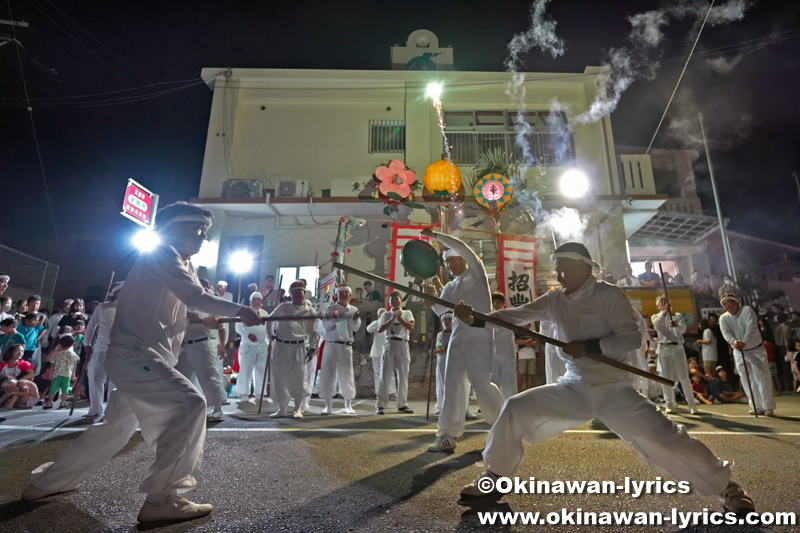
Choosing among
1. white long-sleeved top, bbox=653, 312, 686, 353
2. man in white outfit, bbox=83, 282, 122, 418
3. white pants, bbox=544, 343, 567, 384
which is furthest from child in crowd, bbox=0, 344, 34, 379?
white long-sleeved top, bbox=653, 312, 686, 353

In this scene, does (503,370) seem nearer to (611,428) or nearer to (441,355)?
(441,355)

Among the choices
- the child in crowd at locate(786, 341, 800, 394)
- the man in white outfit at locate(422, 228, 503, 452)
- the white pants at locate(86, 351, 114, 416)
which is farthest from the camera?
the child in crowd at locate(786, 341, 800, 394)

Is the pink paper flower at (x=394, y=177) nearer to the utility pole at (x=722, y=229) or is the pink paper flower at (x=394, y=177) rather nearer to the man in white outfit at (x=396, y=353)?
the man in white outfit at (x=396, y=353)

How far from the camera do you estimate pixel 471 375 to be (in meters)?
4.79

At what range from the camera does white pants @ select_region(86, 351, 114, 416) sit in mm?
7035

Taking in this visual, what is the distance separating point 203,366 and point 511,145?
518 inches

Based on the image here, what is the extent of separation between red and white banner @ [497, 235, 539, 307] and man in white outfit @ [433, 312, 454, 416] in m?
3.60

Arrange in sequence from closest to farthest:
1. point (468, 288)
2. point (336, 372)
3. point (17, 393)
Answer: point (468, 288)
point (17, 393)
point (336, 372)

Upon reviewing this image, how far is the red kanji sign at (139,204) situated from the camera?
13352 millimetres

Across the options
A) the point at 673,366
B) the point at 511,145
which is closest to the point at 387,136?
the point at 511,145

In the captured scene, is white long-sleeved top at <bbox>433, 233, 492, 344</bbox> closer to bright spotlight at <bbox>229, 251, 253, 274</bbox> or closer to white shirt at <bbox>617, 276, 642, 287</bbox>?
white shirt at <bbox>617, 276, 642, 287</bbox>

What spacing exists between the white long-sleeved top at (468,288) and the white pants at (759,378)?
5.93 m

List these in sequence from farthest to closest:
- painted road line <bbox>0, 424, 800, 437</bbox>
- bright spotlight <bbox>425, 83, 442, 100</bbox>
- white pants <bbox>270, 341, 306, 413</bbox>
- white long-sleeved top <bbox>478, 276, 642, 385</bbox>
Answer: bright spotlight <bbox>425, 83, 442, 100</bbox>, white pants <bbox>270, 341, 306, 413</bbox>, painted road line <bbox>0, 424, 800, 437</bbox>, white long-sleeved top <bbox>478, 276, 642, 385</bbox>

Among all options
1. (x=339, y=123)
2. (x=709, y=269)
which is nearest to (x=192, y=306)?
(x=339, y=123)
